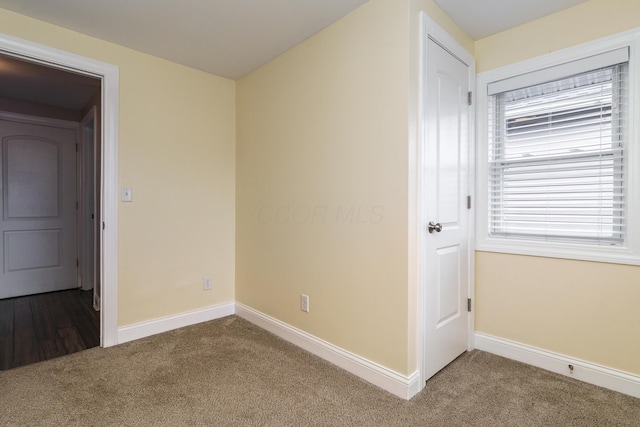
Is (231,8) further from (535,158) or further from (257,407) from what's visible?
(257,407)

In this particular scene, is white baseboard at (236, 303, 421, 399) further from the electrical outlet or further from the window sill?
the window sill

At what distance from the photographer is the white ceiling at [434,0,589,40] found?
1956 millimetres

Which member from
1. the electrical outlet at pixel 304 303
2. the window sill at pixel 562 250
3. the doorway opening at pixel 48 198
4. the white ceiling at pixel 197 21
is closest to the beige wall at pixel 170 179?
the white ceiling at pixel 197 21

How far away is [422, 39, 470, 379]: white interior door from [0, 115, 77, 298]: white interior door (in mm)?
4521

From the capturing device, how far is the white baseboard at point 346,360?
1.83 m

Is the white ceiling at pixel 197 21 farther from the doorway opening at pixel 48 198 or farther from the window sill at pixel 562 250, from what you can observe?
the window sill at pixel 562 250

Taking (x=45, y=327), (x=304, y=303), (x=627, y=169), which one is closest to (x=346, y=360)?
(x=304, y=303)

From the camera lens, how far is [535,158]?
218 cm

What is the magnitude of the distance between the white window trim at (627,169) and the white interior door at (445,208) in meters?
0.14

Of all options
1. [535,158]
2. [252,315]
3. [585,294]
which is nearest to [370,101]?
[535,158]

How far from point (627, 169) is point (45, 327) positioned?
4.58 m

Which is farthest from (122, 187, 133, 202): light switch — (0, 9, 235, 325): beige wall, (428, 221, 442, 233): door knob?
(428, 221, 442, 233): door knob

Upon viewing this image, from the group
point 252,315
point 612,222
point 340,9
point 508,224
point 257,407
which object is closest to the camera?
point 257,407

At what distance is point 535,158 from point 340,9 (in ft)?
5.35
